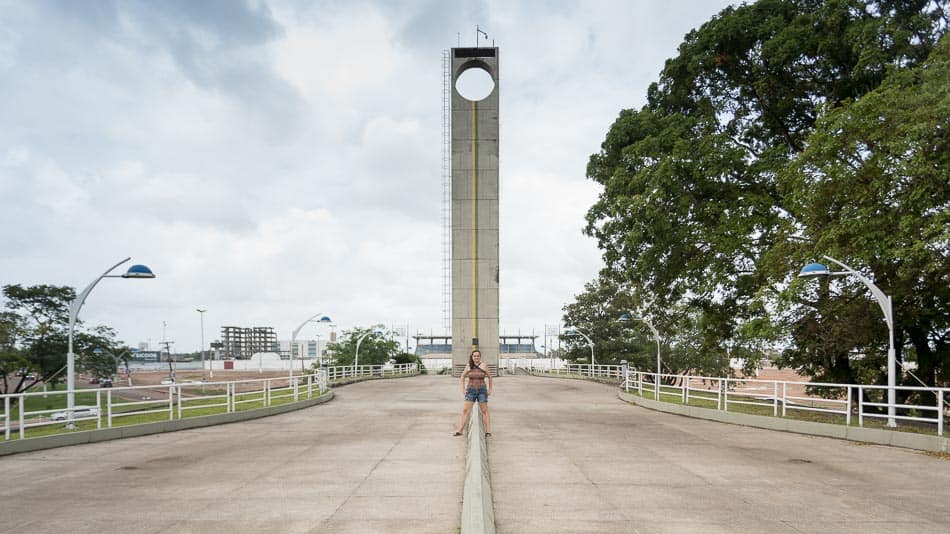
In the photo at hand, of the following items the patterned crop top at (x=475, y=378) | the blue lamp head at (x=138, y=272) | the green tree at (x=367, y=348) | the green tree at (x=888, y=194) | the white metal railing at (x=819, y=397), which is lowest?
the green tree at (x=367, y=348)

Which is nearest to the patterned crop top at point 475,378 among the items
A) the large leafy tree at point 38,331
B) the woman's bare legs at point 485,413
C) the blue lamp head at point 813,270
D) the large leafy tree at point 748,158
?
the woman's bare legs at point 485,413

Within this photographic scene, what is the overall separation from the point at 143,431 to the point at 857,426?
1622 centimetres

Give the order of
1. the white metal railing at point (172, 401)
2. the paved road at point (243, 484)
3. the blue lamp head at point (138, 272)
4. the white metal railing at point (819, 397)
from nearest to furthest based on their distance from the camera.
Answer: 1. the paved road at point (243, 484)
2. the white metal railing at point (172, 401)
3. the white metal railing at point (819, 397)
4. the blue lamp head at point (138, 272)

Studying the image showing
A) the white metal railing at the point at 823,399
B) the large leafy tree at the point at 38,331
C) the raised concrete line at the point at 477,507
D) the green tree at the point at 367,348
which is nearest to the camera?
the raised concrete line at the point at 477,507

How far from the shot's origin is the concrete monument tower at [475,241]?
57719 millimetres

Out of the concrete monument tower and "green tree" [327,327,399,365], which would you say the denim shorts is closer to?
the concrete monument tower

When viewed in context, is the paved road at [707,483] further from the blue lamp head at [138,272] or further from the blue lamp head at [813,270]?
the blue lamp head at [138,272]

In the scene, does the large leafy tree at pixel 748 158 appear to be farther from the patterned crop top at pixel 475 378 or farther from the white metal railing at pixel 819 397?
the patterned crop top at pixel 475 378

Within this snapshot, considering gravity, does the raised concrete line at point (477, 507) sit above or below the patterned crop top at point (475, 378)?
below

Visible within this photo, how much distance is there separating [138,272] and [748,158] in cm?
1942

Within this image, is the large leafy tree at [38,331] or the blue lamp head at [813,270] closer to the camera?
the blue lamp head at [813,270]

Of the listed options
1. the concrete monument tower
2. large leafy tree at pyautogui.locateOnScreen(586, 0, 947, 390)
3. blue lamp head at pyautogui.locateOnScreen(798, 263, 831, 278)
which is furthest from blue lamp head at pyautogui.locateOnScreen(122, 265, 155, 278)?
the concrete monument tower

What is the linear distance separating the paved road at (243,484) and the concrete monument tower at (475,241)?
137 ft

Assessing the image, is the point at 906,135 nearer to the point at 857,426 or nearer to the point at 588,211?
the point at 857,426
